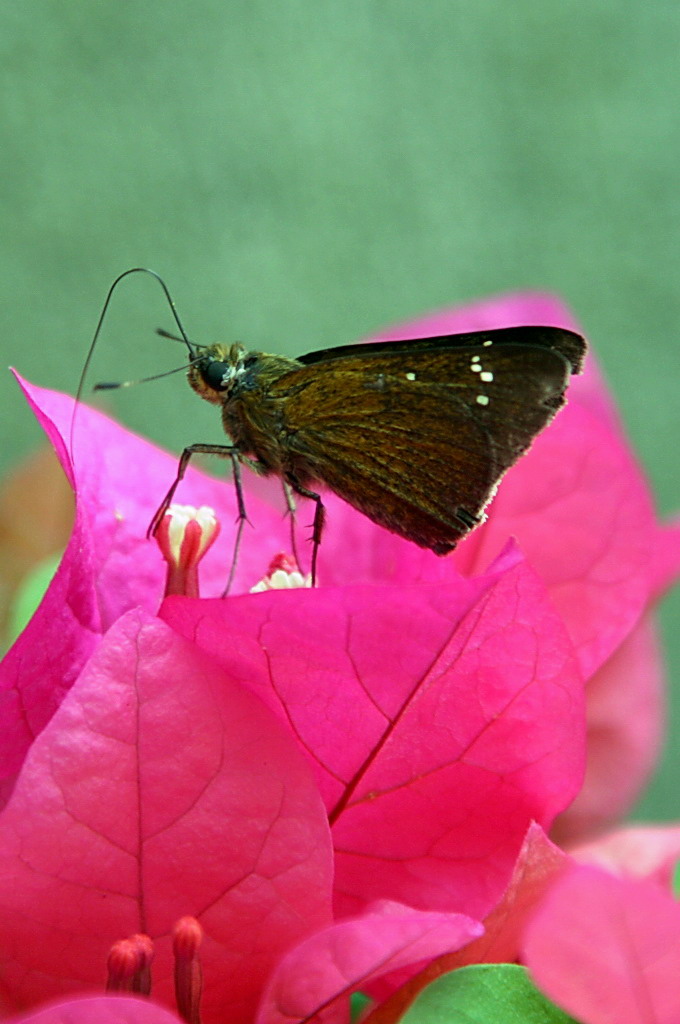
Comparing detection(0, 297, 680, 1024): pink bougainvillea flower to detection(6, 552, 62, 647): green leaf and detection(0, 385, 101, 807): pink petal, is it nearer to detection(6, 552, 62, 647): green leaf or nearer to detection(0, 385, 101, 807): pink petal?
detection(0, 385, 101, 807): pink petal

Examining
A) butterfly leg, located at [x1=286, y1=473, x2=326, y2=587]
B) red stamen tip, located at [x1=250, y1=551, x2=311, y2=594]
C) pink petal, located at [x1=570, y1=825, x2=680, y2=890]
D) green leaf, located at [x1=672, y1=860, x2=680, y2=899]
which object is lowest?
green leaf, located at [x1=672, y1=860, x2=680, y2=899]

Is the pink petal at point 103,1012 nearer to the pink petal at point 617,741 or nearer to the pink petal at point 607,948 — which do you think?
the pink petal at point 607,948

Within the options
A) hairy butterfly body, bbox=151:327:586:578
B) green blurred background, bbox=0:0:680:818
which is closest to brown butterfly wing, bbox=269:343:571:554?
hairy butterfly body, bbox=151:327:586:578

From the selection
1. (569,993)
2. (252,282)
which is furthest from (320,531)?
(252,282)

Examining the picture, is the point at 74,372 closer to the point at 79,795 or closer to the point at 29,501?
the point at 29,501

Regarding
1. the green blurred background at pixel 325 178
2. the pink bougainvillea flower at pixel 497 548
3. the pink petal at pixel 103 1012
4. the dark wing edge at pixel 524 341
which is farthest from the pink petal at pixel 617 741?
the green blurred background at pixel 325 178
